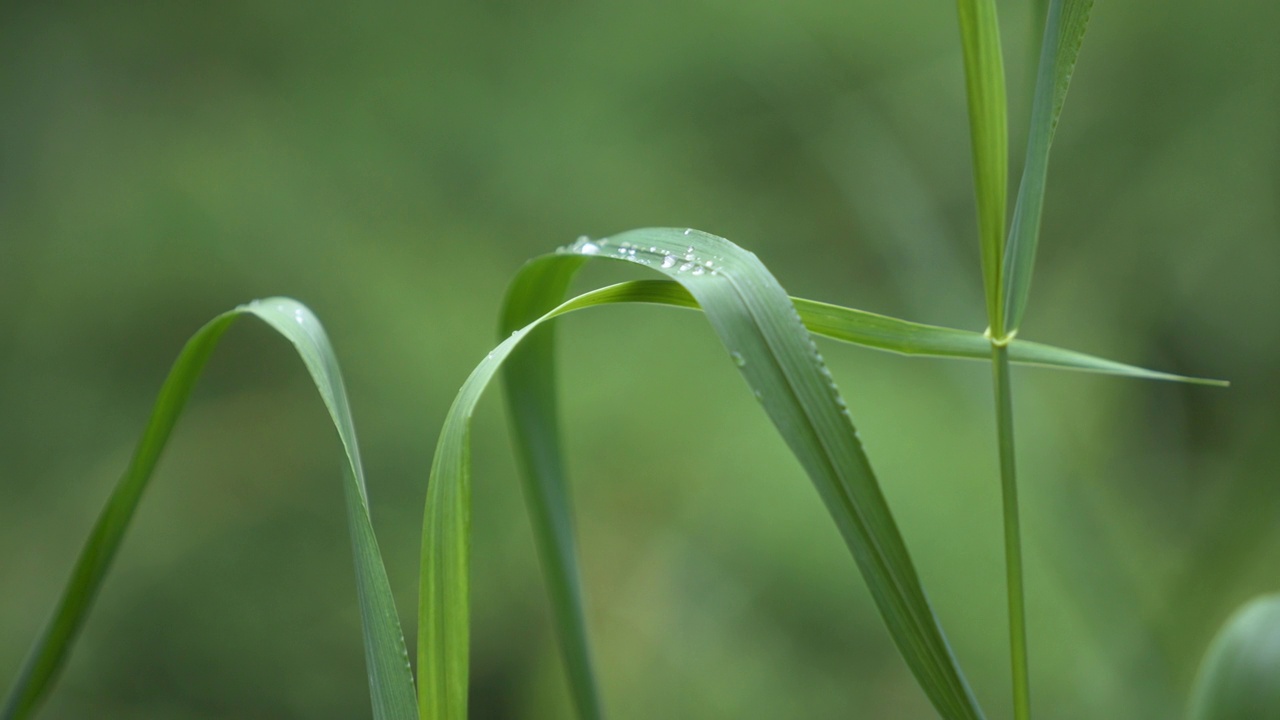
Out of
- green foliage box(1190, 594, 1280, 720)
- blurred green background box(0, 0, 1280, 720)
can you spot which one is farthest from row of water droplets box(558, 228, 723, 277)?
blurred green background box(0, 0, 1280, 720)

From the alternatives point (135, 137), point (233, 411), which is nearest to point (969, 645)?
point (233, 411)

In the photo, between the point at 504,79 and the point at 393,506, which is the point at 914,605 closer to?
the point at 393,506

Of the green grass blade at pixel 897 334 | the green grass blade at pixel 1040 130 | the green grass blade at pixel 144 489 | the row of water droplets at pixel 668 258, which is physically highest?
the green grass blade at pixel 1040 130

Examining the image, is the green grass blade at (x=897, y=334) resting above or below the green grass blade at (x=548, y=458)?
above

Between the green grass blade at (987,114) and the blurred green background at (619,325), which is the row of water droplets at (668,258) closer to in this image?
the green grass blade at (987,114)

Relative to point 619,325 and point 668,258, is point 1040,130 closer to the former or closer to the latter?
point 668,258

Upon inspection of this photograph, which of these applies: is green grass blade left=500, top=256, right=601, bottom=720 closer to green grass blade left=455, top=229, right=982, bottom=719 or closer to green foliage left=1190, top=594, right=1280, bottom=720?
green grass blade left=455, top=229, right=982, bottom=719

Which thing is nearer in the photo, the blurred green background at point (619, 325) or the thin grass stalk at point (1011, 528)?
the thin grass stalk at point (1011, 528)

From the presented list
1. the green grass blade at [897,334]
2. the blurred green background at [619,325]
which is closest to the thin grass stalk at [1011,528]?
the green grass blade at [897,334]

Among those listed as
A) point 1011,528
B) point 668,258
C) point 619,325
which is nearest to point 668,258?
point 668,258
